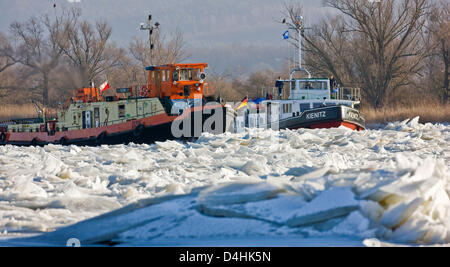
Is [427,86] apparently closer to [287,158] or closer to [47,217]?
[287,158]

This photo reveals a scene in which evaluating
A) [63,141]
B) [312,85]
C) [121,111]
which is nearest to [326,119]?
[312,85]

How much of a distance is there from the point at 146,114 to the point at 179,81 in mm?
2013

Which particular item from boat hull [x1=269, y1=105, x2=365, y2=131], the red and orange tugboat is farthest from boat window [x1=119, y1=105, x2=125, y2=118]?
boat hull [x1=269, y1=105, x2=365, y2=131]

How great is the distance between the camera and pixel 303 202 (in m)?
5.73

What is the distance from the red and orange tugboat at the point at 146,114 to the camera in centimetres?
2278

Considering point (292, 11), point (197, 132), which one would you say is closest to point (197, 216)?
point (197, 132)

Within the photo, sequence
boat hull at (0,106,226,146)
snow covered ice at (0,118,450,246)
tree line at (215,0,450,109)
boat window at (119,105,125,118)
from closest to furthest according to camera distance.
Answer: snow covered ice at (0,118,450,246) → boat hull at (0,106,226,146) → boat window at (119,105,125,118) → tree line at (215,0,450,109)

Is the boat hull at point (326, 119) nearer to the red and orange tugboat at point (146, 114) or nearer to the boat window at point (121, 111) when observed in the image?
the red and orange tugboat at point (146, 114)

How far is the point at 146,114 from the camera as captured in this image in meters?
23.5

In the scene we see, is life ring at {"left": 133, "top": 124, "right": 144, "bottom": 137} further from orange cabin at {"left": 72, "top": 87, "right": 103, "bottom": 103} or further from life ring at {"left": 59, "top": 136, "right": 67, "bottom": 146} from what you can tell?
life ring at {"left": 59, "top": 136, "right": 67, "bottom": 146}

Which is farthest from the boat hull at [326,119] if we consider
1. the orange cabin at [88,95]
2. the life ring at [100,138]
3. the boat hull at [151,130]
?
the orange cabin at [88,95]

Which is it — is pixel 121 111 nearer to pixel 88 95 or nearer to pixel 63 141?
pixel 88 95

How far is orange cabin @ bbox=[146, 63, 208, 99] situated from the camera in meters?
24.2
